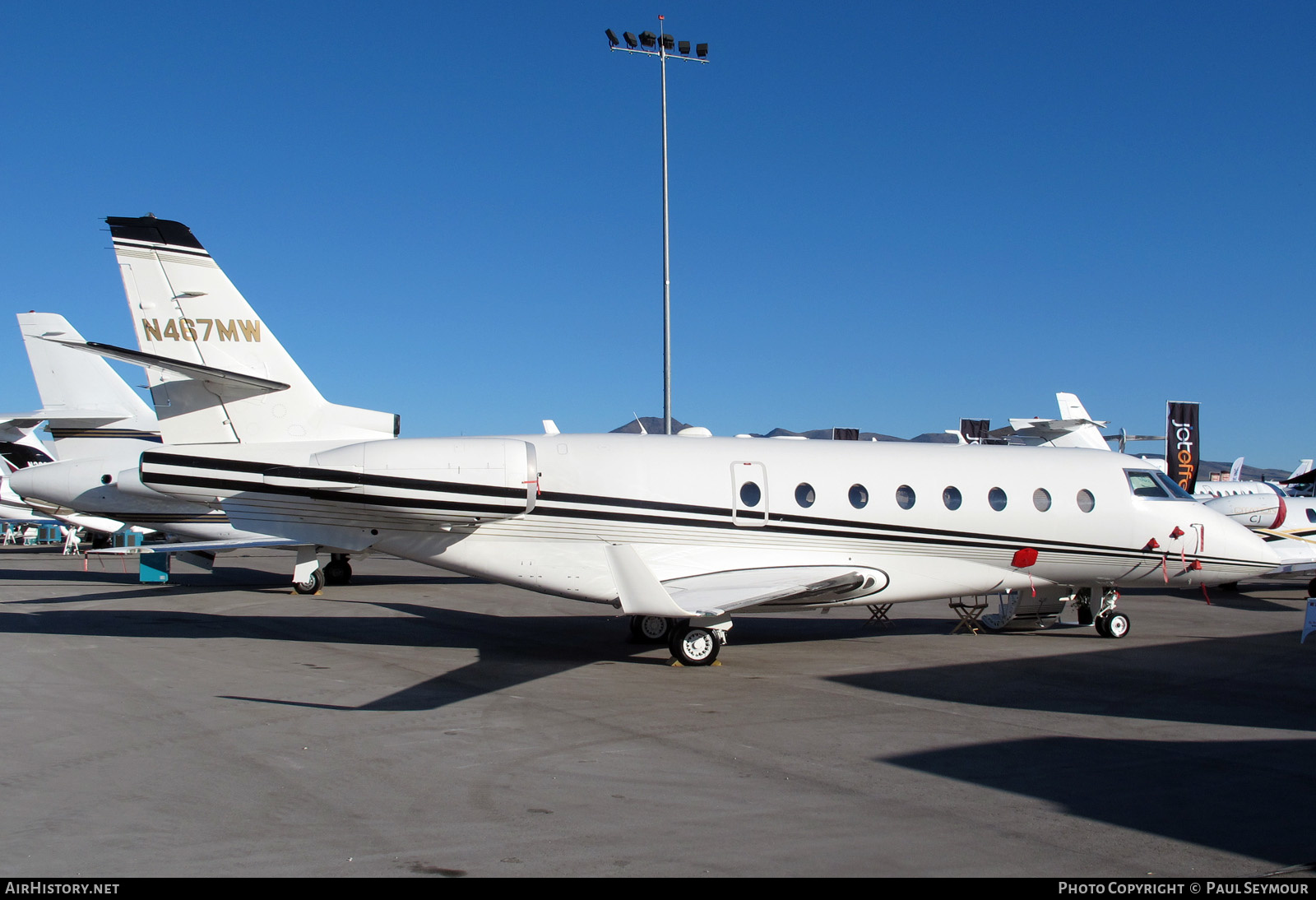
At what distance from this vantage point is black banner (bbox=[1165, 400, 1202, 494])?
3331cm

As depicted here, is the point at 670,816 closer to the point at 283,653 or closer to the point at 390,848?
the point at 390,848

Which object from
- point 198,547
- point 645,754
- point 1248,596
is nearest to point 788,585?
point 645,754

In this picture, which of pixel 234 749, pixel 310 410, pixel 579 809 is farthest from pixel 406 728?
pixel 310 410

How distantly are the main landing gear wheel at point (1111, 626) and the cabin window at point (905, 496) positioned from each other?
13.9 feet

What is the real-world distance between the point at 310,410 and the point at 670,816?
318 inches

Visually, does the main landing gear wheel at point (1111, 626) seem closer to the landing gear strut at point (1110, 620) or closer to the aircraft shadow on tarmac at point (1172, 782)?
the landing gear strut at point (1110, 620)

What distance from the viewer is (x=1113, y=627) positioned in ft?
46.4

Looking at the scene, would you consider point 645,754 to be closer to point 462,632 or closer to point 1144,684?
point 1144,684

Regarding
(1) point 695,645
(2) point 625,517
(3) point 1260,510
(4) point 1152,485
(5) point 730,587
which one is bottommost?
(1) point 695,645

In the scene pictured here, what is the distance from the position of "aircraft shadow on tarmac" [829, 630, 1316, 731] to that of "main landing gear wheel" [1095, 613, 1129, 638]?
31.7 inches

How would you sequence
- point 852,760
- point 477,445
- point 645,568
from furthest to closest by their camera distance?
1. point 477,445
2. point 645,568
3. point 852,760

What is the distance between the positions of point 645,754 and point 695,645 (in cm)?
420

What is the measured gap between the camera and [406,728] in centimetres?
811

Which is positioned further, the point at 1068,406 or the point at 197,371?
the point at 1068,406
